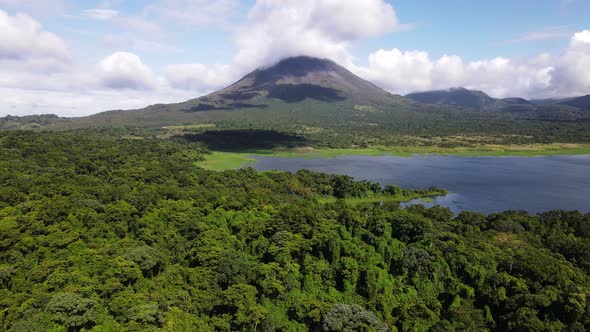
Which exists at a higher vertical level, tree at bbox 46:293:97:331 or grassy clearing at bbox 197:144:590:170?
grassy clearing at bbox 197:144:590:170

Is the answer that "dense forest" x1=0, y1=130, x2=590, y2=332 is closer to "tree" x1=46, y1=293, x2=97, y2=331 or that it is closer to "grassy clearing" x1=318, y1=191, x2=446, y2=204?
"tree" x1=46, y1=293, x2=97, y2=331

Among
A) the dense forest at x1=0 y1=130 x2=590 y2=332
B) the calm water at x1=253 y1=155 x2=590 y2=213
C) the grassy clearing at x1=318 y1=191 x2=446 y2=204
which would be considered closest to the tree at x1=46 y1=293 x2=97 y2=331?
the dense forest at x1=0 y1=130 x2=590 y2=332

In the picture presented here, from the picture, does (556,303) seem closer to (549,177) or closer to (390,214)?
(390,214)

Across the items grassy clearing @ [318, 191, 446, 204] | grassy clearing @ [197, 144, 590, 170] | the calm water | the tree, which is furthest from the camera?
grassy clearing @ [197, 144, 590, 170]

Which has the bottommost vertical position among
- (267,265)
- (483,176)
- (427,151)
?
(267,265)

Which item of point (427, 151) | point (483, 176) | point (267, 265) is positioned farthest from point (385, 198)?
point (427, 151)

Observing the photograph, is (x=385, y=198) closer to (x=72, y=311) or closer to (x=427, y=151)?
(x=72, y=311)
